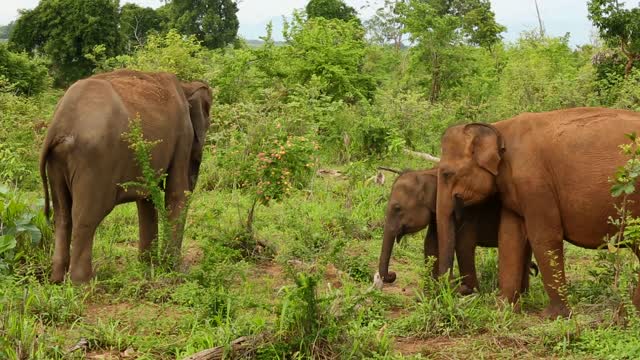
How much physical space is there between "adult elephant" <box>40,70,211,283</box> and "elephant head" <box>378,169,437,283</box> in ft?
5.67

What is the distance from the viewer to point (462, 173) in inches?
231

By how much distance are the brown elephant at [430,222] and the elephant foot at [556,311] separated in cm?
59

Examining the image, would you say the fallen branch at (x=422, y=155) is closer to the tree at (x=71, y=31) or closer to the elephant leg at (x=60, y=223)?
the elephant leg at (x=60, y=223)

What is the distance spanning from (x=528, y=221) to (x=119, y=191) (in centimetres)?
311

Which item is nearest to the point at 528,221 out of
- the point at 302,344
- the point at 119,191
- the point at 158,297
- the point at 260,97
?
the point at 302,344

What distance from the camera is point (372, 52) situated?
2675 cm

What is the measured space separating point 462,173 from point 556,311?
3.97 feet

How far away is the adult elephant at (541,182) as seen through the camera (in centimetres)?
533

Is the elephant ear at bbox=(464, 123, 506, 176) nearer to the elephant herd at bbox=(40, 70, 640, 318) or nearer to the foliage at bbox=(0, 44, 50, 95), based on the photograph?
the elephant herd at bbox=(40, 70, 640, 318)

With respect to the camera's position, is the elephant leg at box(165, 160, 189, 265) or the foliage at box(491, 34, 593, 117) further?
the foliage at box(491, 34, 593, 117)

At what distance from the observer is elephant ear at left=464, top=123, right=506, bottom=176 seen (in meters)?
5.69

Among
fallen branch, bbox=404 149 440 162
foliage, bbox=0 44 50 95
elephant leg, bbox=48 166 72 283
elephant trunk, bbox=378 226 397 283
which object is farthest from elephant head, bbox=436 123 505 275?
foliage, bbox=0 44 50 95

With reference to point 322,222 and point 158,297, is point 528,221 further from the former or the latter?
point 322,222

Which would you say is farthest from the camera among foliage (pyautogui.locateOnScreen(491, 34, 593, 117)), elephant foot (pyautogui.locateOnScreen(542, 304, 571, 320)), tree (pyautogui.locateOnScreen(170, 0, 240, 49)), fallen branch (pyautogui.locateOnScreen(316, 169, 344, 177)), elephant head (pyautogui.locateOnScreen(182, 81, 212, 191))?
tree (pyautogui.locateOnScreen(170, 0, 240, 49))
